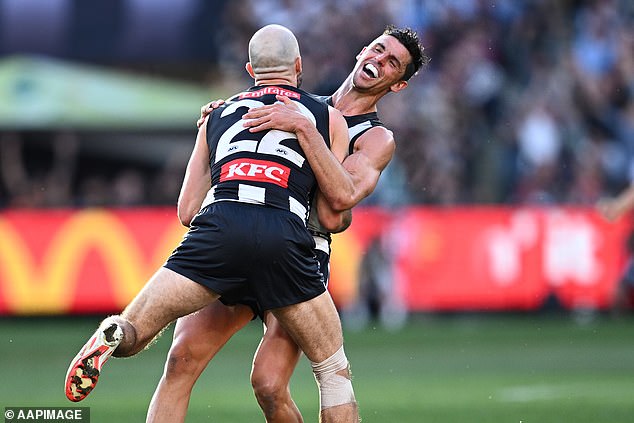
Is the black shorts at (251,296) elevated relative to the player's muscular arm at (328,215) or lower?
lower

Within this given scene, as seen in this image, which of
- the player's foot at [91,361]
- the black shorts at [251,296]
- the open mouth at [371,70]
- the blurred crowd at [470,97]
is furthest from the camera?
the blurred crowd at [470,97]

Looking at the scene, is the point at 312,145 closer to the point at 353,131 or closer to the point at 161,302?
the point at 353,131

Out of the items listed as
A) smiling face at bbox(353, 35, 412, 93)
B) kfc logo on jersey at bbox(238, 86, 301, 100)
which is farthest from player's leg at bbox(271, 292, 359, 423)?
smiling face at bbox(353, 35, 412, 93)

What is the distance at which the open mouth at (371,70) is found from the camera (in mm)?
7332

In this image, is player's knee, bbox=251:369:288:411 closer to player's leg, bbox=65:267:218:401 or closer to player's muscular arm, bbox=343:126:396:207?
player's leg, bbox=65:267:218:401

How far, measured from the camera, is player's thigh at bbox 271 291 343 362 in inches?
255

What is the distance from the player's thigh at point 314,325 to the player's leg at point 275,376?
10.6 inches

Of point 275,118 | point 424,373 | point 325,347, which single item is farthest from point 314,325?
point 424,373

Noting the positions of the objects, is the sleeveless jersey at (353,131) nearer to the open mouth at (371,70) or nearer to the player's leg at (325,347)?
the open mouth at (371,70)

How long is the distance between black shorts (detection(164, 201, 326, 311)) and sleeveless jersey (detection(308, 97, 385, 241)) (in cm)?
62

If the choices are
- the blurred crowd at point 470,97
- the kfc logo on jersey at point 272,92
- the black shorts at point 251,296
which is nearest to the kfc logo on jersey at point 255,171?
the kfc logo on jersey at point 272,92

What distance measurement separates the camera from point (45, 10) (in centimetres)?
1900

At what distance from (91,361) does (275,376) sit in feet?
3.78

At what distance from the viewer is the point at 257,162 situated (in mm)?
6438
